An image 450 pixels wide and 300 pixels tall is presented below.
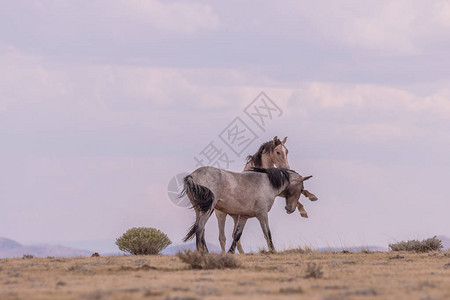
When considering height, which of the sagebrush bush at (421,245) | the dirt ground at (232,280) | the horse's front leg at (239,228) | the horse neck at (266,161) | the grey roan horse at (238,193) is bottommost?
the dirt ground at (232,280)

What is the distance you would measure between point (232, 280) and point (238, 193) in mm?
7431

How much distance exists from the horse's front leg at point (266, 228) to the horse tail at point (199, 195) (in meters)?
2.37

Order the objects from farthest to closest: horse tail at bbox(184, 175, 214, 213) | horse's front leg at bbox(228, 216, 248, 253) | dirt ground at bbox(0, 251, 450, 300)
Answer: horse's front leg at bbox(228, 216, 248, 253), horse tail at bbox(184, 175, 214, 213), dirt ground at bbox(0, 251, 450, 300)

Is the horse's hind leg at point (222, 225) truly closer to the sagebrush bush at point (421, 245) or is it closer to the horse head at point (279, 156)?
the horse head at point (279, 156)

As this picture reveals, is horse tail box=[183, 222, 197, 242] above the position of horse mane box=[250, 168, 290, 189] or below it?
below

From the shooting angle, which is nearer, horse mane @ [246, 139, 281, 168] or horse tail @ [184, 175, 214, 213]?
horse tail @ [184, 175, 214, 213]

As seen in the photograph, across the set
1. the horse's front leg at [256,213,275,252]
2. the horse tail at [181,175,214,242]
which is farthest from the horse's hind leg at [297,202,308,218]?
the horse tail at [181,175,214,242]

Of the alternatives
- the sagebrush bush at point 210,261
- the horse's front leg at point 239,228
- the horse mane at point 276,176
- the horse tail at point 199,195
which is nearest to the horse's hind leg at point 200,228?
the horse tail at point 199,195

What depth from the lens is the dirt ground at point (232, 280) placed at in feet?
34.0

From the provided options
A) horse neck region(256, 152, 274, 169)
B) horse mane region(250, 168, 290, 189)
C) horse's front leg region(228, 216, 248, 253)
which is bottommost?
horse's front leg region(228, 216, 248, 253)

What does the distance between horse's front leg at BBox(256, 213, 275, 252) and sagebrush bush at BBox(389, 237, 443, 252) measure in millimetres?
4463

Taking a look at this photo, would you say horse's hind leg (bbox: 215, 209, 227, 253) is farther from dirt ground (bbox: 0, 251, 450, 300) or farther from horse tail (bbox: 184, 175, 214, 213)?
dirt ground (bbox: 0, 251, 450, 300)

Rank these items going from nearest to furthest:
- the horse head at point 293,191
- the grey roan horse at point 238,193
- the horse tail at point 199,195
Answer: the horse tail at point 199,195 → the grey roan horse at point 238,193 → the horse head at point 293,191

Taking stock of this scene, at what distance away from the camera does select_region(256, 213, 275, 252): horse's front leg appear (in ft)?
67.5
